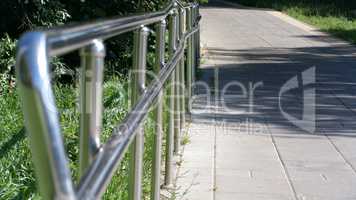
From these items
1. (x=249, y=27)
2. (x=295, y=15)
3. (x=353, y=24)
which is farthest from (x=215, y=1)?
(x=249, y=27)

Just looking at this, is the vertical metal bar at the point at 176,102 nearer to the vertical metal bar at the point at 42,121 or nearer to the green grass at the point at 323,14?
the vertical metal bar at the point at 42,121

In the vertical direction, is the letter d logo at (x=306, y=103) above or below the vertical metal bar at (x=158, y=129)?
below

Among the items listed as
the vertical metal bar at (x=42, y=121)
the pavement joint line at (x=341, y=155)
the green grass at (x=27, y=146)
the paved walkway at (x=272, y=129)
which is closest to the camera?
the vertical metal bar at (x=42, y=121)

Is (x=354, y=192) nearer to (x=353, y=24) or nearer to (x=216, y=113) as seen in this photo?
(x=216, y=113)

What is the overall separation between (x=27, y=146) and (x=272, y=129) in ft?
10.7

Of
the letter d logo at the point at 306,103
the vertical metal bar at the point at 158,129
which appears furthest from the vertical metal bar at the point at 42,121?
the letter d logo at the point at 306,103

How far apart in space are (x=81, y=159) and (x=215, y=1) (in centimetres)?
3897

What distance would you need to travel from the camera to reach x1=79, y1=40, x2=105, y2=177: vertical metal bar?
1707mm

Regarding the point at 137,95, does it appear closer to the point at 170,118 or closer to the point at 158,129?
the point at 158,129

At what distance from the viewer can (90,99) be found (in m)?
1.79

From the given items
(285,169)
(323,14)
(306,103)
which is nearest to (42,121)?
(285,169)

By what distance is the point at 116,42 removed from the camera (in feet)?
31.4

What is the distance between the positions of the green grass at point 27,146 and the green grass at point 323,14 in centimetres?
1395

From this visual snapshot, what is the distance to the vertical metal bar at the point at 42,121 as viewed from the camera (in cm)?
117
